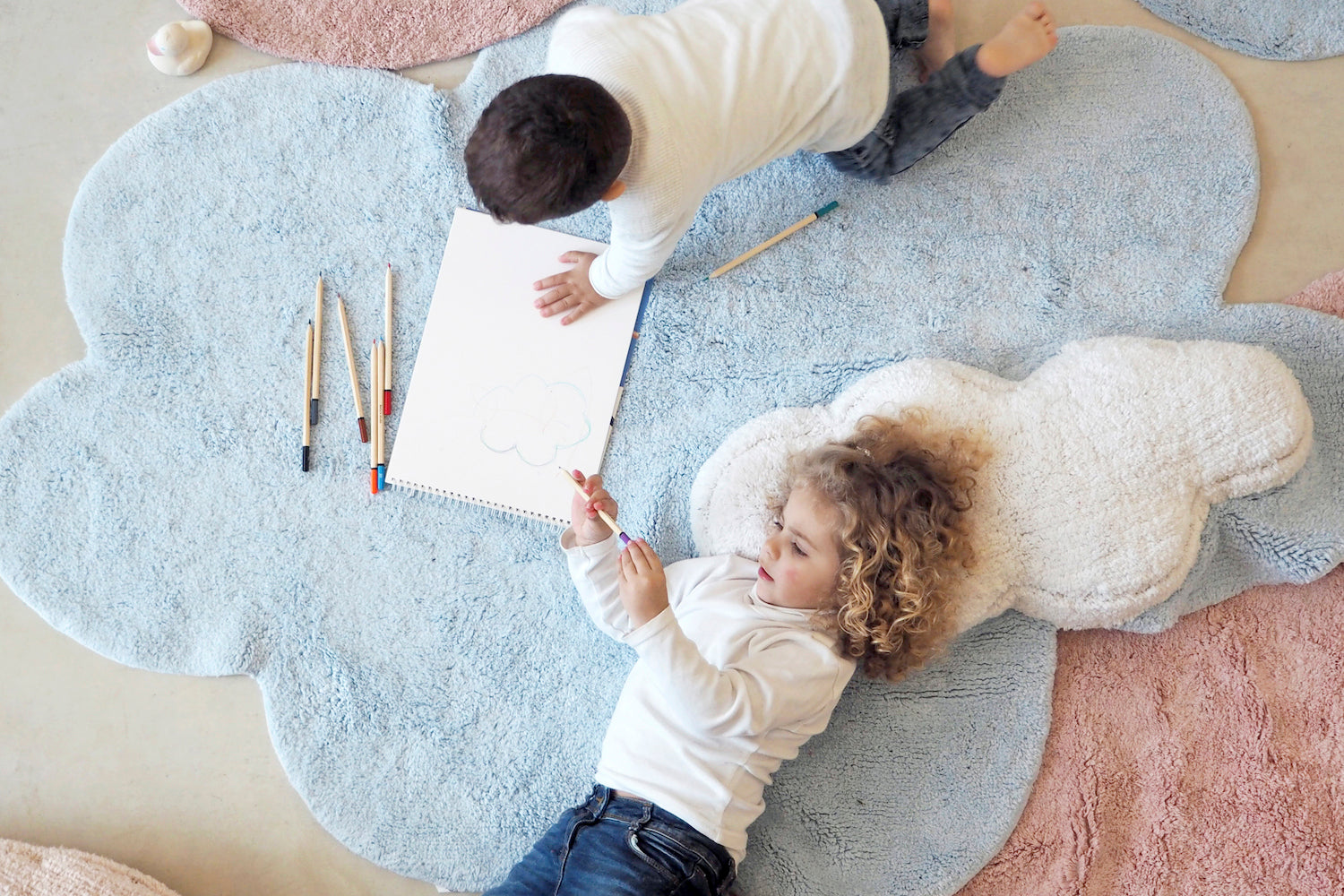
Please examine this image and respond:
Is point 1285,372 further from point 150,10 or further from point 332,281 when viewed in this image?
point 150,10

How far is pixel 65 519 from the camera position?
3.33 feet

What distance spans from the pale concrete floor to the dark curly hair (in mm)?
415

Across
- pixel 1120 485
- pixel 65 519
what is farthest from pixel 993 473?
pixel 65 519

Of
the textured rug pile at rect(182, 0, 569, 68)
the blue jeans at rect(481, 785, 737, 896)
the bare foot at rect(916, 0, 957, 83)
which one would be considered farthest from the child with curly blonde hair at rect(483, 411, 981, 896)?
the textured rug pile at rect(182, 0, 569, 68)

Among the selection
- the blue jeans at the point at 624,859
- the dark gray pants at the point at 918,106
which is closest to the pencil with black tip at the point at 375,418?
the blue jeans at the point at 624,859

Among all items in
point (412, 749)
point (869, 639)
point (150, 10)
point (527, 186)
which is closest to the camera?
point (527, 186)

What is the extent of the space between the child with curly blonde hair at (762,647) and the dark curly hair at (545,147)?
0.91 feet

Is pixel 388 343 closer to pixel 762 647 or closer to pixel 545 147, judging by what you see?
pixel 545 147

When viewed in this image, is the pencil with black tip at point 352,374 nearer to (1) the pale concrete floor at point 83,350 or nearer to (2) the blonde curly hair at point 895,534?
(1) the pale concrete floor at point 83,350

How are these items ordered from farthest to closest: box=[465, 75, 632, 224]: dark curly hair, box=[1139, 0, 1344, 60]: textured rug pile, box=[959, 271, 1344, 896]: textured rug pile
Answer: box=[1139, 0, 1344, 60]: textured rug pile < box=[959, 271, 1344, 896]: textured rug pile < box=[465, 75, 632, 224]: dark curly hair

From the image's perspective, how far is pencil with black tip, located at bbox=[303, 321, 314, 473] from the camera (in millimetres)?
1023

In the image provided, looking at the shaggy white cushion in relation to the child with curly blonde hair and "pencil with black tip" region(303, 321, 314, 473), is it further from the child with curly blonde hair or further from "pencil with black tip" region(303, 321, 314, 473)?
"pencil with black tip" region(303, 321, 314, 473)

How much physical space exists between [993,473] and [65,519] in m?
1.04

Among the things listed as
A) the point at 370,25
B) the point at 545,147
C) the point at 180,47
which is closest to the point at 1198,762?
the point at 545,147
